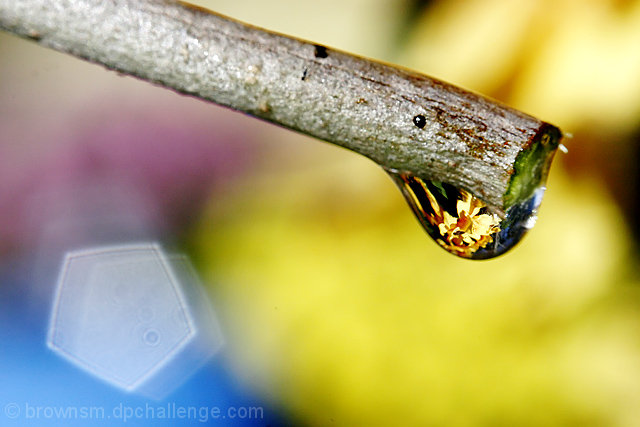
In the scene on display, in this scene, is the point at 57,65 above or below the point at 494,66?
below

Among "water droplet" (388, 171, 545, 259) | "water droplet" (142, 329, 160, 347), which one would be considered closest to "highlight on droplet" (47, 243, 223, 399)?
"water droplet" (142, 329, 160, 347)

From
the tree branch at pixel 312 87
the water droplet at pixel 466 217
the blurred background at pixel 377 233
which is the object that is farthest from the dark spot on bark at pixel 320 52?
the blurred background at pixel 377 233

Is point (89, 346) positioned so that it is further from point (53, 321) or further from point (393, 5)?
point (393, 5)

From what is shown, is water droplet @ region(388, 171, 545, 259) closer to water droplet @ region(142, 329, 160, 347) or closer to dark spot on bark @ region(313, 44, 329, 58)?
dark spot on bark @ region(313, 44, 329, 58)

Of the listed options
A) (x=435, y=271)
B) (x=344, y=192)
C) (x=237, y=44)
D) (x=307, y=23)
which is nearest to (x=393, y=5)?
(x=307, y=23)

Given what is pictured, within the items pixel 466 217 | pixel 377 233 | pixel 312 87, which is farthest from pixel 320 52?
pixel 377 233

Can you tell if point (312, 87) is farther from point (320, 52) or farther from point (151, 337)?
point (151, 337)

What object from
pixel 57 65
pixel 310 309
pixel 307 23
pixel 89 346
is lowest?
→ pixel 89 346

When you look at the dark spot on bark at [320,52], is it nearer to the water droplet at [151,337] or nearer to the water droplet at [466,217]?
the water droplet at [466,217]

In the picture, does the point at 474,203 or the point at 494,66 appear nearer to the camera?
the point at 474,203
